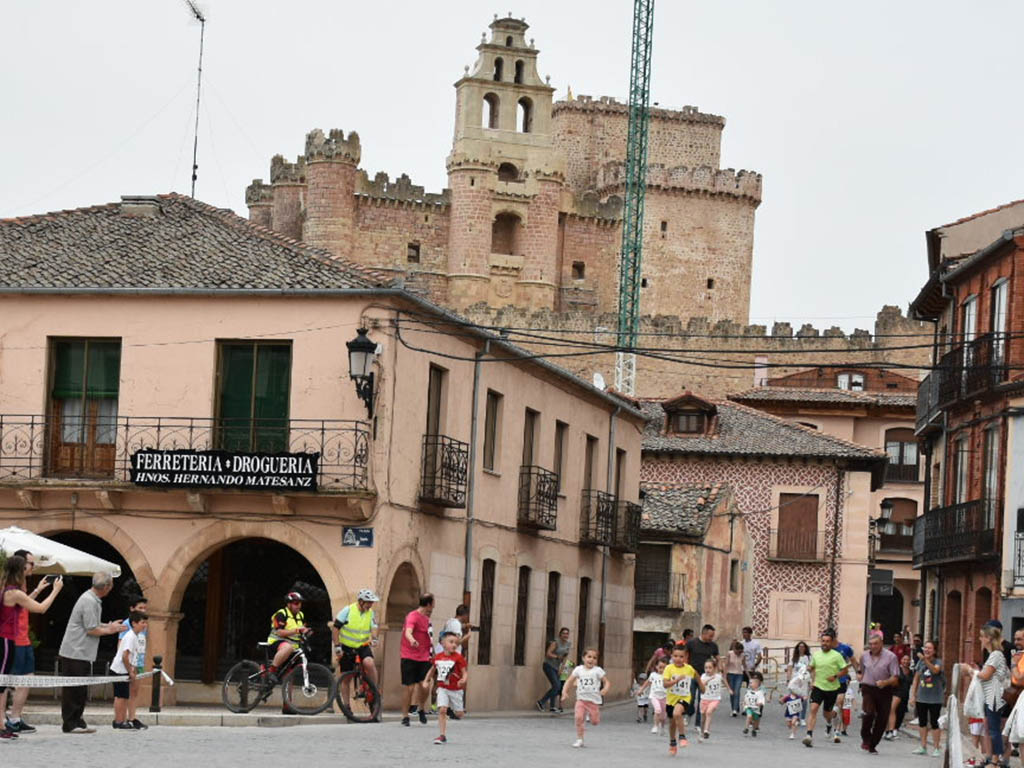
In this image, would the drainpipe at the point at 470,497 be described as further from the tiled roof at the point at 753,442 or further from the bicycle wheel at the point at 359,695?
the tiled roof at the point at 753,442

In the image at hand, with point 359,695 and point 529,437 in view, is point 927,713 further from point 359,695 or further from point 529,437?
point 529,437

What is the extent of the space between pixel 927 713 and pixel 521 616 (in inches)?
381

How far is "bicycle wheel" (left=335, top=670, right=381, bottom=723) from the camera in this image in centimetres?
2297

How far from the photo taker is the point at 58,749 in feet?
54.8

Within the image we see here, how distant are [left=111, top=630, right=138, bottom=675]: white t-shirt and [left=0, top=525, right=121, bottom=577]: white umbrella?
2.14 m

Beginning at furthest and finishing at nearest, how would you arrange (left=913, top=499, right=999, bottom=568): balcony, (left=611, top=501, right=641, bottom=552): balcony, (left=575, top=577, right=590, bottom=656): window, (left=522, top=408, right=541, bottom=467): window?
1. (left=611, top=501, right=641, bottom=552): balcony
2. (left=575, top=577, right=590, bottom=656): window
3. (left=913, top=499, right=999, bottom=568): balcony
4. (left=522, top=408, right=541, bottom=467): window

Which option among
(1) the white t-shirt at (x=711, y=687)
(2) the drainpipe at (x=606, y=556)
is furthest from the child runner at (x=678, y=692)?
(2) the drainpipe at (x=606, y=556)

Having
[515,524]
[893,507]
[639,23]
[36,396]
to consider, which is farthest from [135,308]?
[639,23]

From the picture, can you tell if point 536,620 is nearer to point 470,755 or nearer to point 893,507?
point 470,755

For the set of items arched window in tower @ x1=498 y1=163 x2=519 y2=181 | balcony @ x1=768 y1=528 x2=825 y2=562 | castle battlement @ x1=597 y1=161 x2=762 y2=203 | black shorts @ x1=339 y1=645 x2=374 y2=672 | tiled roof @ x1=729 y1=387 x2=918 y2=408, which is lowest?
black shorts @ x1=339 y1=645 x2=374 y2=672

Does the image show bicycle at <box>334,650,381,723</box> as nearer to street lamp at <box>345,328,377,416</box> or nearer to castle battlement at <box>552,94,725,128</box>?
street lamp at <box>345,328,377,416</box>

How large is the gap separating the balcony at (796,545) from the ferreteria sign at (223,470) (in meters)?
28.9

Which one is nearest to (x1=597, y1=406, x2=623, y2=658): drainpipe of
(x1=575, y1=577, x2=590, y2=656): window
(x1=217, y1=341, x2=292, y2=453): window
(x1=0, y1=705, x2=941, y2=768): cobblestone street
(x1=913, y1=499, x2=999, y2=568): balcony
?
(x1=575, y1=577, x2=590, y2=656): window

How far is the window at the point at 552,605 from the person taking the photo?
34.2 m
